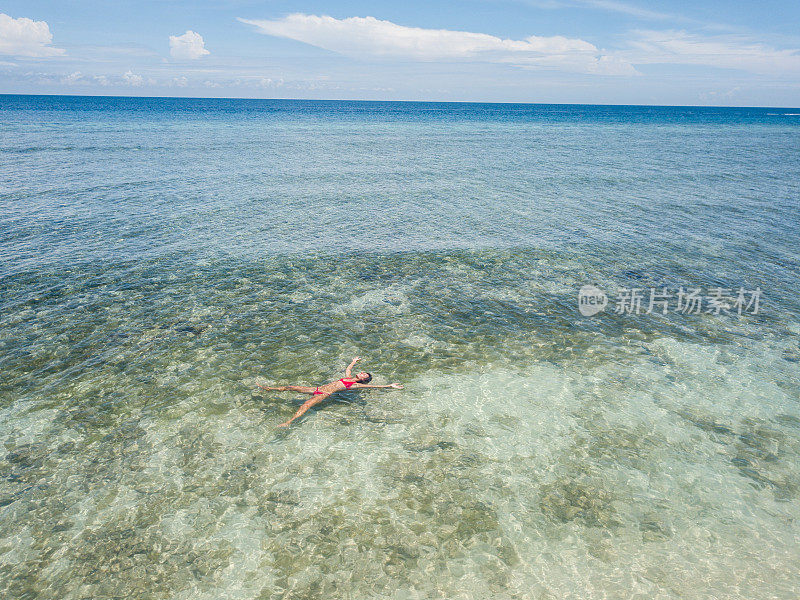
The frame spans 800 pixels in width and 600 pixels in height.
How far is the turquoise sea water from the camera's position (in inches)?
454

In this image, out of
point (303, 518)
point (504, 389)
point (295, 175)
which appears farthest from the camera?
point (295, 175)

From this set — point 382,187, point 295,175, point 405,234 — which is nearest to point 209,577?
point 405,234

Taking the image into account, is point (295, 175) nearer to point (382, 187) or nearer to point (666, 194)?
point (382, 187)

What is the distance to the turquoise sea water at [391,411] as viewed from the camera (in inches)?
454

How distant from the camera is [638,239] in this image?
35.5 m

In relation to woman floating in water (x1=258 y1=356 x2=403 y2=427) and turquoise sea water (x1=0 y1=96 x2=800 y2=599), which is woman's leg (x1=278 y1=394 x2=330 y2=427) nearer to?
woman floating in water (x1=258 y1=356 x2=403 y2=427)

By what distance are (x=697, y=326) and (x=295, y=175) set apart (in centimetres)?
4784

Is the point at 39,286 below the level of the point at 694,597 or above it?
above

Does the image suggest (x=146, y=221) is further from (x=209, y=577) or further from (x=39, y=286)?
(x=209, y=577)

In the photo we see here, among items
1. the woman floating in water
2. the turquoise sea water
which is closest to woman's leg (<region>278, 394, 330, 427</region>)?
the woman floating in water

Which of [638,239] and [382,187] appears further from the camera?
[382,187]

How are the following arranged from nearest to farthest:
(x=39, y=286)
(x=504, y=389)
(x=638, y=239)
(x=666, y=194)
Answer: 1. (x=504, y=389)
2. (x=39, y=286)
3. (x=638, y=239)
4. (x=666, y=194)

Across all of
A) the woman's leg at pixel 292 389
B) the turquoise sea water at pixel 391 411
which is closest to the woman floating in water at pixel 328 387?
the woman's leg at pixel 292 389

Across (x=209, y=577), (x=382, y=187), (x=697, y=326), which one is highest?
(x=382, y=187)
